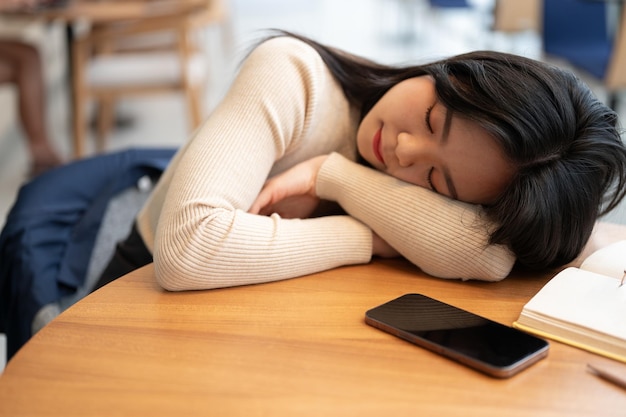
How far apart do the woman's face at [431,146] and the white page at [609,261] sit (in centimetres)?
17

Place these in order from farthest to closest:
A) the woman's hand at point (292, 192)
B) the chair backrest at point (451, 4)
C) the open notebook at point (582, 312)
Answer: the chair backrest at point (451, 4) → the woman's hand at point (292, 192) → the open notebook at point (582, 312)

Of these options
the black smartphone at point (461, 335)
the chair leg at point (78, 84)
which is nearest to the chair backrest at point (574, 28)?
the chair leg at point (78, 84)

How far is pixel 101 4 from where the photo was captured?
3.40 m

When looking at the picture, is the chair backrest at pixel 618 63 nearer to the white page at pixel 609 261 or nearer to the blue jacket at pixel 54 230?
the blue jacket at pixel 54 230

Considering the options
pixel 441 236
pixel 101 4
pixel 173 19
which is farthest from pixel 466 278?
pixel 101 4

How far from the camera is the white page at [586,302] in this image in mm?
856

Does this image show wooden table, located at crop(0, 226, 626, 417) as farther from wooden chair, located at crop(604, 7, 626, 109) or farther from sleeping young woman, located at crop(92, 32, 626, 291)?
wooden chair, located at crop(604, 7, 626, 109)

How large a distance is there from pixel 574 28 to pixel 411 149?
2.99m

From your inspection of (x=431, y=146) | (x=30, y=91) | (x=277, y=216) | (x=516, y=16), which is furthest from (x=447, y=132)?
(x=516, y=16)

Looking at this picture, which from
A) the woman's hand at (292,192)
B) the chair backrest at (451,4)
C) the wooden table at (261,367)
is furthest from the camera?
the chair backrest at (451,4)

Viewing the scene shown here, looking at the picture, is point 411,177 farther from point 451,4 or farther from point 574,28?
point 451,4

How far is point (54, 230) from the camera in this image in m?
1.58

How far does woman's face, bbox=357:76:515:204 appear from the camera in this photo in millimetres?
994

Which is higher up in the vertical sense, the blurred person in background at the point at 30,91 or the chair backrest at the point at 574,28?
the chair backrest at the point at 574,28
